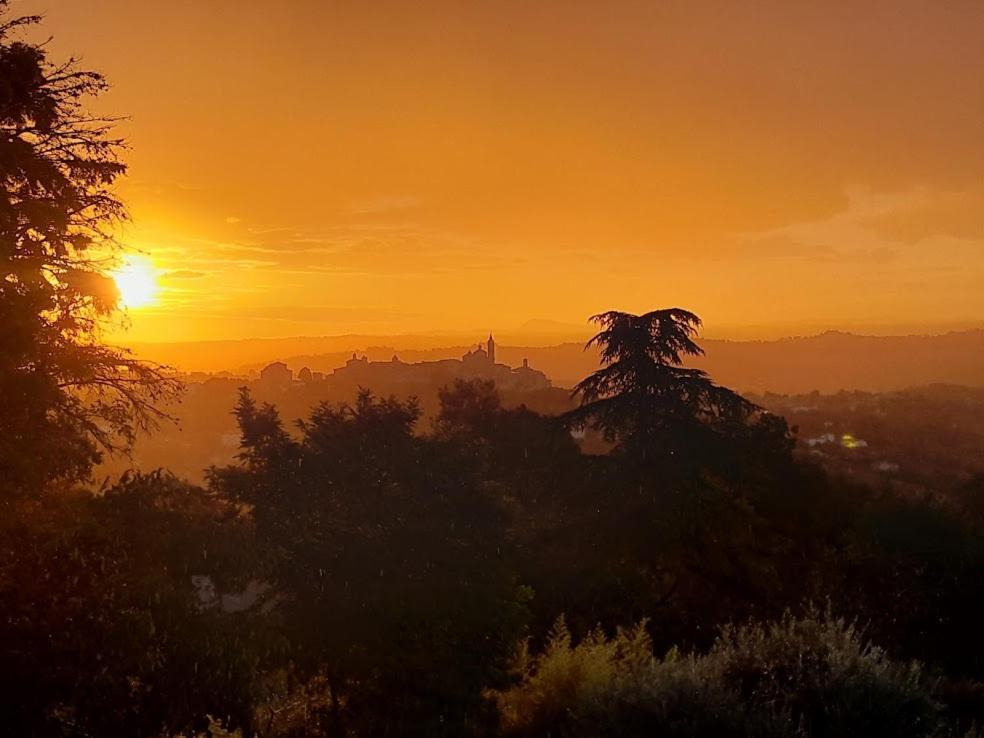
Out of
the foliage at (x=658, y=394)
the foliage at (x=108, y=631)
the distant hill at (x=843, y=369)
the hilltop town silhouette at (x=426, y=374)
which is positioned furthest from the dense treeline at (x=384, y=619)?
the distant hill at (x=843, y=369)

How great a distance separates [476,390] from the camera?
40344 mm

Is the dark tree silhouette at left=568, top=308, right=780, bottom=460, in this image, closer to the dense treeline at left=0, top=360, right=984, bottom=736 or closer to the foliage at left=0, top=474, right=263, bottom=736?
the dense treeline at left=0, top=360, right=984, bottom=736

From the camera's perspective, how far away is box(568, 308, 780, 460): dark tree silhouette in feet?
82.4

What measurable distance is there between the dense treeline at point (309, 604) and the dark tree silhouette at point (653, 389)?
26.1ft

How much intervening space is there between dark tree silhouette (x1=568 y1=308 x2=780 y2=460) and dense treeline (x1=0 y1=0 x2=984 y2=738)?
7959 mm

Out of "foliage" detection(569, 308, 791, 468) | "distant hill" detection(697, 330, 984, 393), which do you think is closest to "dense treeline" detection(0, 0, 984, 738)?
"foliage" detection(569, 308, 791, 468)

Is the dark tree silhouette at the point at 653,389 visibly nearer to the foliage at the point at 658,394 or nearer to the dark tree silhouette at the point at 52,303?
the foliage at the point at 658,394

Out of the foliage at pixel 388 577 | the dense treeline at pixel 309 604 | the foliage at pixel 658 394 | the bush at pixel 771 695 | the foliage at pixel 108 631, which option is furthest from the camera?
the foliage at pixel 658 394

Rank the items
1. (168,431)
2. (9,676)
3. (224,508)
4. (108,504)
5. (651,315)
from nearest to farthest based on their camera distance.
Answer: (9,676) → (108,504) → (224,508) → (651,315) → (168,431)

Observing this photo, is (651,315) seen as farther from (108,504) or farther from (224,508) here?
(108,504)

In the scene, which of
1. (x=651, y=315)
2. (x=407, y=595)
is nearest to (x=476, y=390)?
(x=651, y=315)

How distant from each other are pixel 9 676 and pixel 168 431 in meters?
117

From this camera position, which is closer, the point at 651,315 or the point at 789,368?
the point at 651,315

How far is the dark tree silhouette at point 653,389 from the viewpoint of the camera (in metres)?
25.1
